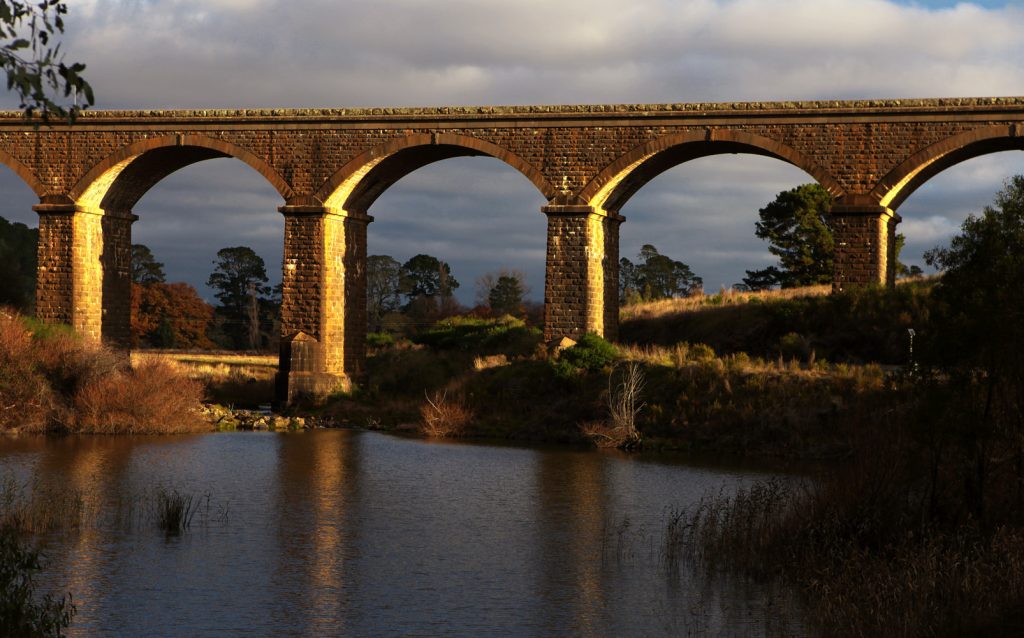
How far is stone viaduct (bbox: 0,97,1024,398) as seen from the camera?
31.4 meters

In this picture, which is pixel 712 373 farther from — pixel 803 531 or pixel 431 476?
pixel 803 531

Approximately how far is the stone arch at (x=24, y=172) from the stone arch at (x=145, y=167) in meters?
1.08

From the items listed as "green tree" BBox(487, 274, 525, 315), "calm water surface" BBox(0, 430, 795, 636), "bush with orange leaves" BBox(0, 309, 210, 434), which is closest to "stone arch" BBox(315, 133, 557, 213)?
"bush with orange leaves" BBox(0, 309, 210, 434)

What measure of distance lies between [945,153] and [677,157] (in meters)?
6.86

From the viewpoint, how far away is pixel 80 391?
2903 cm

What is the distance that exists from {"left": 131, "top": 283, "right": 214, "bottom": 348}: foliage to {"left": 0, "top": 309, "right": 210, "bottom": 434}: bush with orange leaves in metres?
35.4

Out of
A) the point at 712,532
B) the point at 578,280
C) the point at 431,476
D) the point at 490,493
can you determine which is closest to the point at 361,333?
the point at 578,280

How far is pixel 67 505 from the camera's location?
17.0 m

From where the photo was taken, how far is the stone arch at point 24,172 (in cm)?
3603

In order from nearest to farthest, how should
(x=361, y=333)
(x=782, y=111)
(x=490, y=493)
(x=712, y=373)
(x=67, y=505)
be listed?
(x=67, y=505) < (x=490, y=493) < (x=712, y=373) < (x=782, y=111) < (x=361, y=333)

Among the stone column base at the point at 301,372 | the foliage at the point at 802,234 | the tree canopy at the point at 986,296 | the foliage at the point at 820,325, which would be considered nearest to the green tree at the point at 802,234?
the foliage at the point at 802,234

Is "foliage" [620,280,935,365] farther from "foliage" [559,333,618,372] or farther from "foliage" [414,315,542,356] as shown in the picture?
"foliage" [559,333,618,372]

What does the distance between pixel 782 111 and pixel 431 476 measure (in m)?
14.7

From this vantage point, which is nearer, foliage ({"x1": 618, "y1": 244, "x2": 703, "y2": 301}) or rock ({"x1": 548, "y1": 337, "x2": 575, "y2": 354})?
rock ({"x1": 548, "y1": 337, "x2": 575, "y2": 354})
